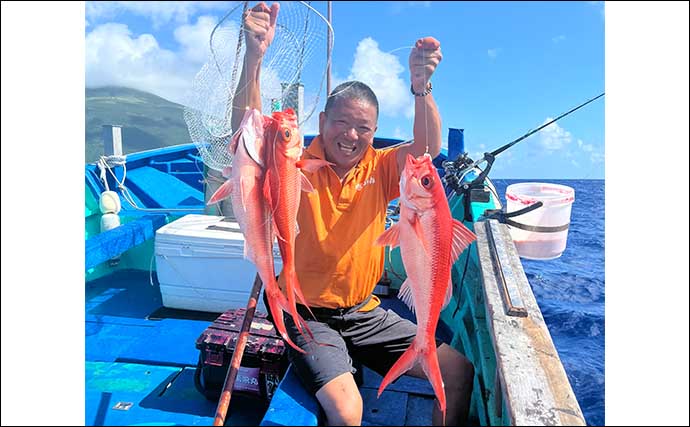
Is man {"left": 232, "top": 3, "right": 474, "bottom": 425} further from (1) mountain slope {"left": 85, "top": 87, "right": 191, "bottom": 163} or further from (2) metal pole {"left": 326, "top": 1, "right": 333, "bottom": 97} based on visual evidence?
(1) mountain slope {"left": 85, "top": 87, "right": 191, "bottom": 163}

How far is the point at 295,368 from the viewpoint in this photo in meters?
2.75

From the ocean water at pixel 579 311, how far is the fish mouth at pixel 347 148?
357 centimetres

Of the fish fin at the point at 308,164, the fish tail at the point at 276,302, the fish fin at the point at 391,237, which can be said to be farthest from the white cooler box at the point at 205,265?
the fish fin at the point at 391,237

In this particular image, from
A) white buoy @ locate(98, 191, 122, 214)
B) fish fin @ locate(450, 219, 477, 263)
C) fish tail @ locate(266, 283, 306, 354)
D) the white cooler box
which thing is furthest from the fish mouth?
white buoy @ locate(98, 191, 122, 214)

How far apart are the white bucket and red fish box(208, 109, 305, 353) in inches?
95.1

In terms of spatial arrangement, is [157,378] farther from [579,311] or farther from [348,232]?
[579,311]

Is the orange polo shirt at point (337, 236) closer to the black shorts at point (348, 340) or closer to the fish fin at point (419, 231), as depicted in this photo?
the black shorts at point (348, 340)

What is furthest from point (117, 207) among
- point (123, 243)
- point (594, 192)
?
point (594, 192)

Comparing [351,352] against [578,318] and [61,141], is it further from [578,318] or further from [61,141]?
[578,318]

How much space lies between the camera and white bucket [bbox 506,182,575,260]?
4074 mm

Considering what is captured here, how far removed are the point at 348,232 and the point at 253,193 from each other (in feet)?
2.39

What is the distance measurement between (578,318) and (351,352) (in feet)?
19.2

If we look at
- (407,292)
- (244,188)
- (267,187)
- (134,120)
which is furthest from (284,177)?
(134,120)

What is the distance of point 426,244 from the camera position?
226cm
